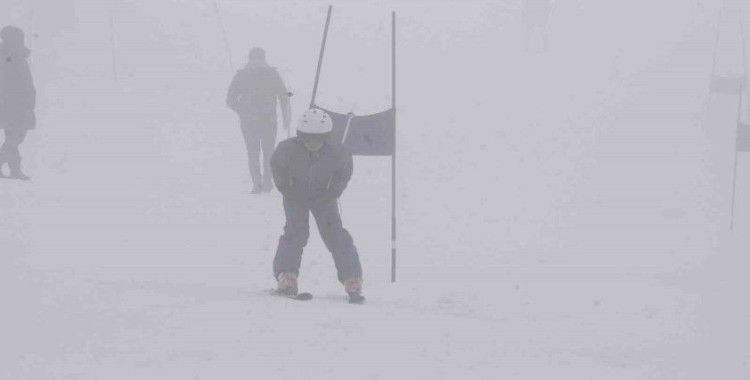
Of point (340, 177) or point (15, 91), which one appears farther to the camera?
point (15, 91)

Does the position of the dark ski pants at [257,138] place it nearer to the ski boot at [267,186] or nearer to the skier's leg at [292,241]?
the ski boot at [267,186]

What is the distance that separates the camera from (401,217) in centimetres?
1542

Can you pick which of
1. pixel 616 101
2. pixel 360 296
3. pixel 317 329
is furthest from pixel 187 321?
pixel 616 101

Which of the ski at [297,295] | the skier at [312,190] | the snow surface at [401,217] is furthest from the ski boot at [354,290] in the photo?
the ski at [297,295]

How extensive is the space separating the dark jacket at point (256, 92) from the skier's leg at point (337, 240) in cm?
604

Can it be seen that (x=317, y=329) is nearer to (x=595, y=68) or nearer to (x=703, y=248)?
(x=703, y=248)

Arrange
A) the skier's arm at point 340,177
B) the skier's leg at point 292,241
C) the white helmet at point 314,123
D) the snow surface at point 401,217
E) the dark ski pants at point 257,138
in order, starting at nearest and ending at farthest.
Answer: the snow surface at point 401,217, the white helmet at point 314,123, the skier's arm at point 340,177, the skier's leg at point 292,241, the dark ski pants at point 257,138

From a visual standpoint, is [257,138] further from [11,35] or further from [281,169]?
[281,169]

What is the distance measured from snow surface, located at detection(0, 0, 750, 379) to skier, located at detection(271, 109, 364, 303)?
0.33 m

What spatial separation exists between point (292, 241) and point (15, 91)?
6519mm

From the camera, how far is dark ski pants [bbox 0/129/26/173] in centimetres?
1355

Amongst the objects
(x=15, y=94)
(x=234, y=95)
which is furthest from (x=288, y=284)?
(x=15, y=94)


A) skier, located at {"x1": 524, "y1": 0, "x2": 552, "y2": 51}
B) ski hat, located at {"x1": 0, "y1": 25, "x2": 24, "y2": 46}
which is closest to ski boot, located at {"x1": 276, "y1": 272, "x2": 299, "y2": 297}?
ski hat, located at {"x1": 0, "y1": 25, "x2": 24, "y2": 46}

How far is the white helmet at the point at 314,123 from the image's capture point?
328 inches
